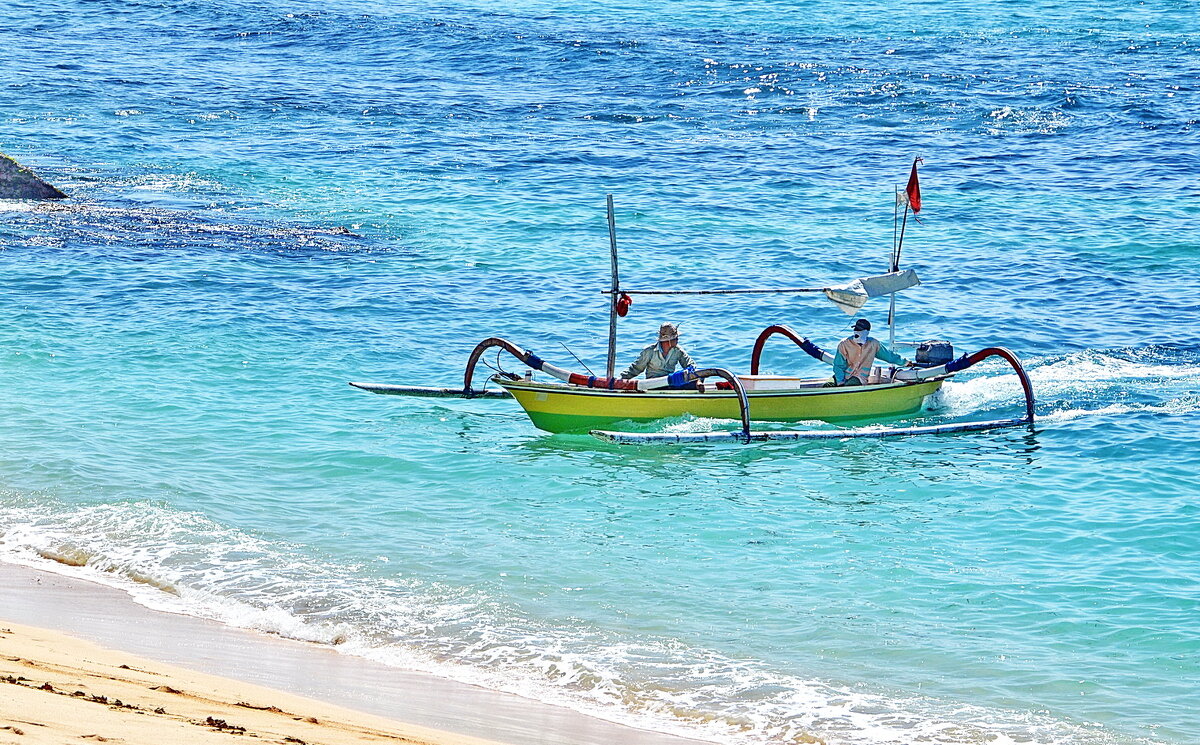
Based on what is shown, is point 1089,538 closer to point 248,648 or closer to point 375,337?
point 248,648

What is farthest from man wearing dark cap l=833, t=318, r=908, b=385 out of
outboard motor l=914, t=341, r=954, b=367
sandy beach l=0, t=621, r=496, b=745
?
sandy beach l=0, t=621, r=496, b=745

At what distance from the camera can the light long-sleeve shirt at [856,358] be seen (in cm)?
1928

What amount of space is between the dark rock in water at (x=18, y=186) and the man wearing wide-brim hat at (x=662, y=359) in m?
18.6

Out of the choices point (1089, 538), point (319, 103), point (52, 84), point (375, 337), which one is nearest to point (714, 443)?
point (1089, 538)

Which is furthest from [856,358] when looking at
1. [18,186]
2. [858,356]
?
[18,186]

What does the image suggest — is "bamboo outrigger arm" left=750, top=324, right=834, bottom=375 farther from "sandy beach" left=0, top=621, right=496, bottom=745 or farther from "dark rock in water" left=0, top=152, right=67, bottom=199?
"dark rock in water" left=0, top=152, right=67, bottom=199

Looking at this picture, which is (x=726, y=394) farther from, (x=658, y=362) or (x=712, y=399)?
(x=658, y=362)

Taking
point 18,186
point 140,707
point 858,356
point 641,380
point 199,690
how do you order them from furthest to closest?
1. point 18,186
2. point 858,356
3. point 641,380
4. point 199,690
5. point 140,707

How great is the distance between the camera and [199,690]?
977 cm

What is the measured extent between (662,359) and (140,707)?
1111cm

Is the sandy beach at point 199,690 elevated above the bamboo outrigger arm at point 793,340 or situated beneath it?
situated beneath

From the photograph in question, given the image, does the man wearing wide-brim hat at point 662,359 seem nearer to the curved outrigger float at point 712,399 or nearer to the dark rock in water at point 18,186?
the curved outrigger float at point 712,399

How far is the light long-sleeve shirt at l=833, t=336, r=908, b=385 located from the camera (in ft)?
63.3

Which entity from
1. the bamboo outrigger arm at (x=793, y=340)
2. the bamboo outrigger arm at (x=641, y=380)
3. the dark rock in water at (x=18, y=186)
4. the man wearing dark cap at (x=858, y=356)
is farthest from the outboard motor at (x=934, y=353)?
the dark rock in water at (x=18, y=186)
